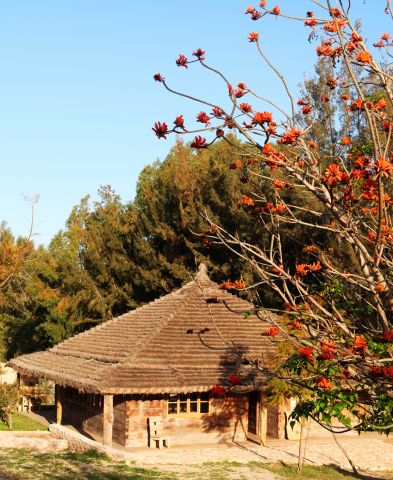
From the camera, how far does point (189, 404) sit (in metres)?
20.5

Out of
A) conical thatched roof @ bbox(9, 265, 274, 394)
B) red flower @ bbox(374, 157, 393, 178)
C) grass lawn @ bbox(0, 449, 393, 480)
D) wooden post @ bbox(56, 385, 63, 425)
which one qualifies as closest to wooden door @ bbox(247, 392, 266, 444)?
conical thatched roof @ bbox(9, 265, 274, 394)

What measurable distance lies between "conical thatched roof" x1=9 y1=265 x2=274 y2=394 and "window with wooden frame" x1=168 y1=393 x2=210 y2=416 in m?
1.00

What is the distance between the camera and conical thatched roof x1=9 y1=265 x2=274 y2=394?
62.9 feet

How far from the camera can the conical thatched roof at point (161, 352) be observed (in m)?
19.2

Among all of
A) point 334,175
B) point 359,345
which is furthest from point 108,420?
point 334,175

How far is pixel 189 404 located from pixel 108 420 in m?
3.05

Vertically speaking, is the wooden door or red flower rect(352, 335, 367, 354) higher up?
red flower rect(352, 335, 367, 354)

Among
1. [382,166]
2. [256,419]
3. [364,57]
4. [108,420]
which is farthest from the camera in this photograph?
[256,419]

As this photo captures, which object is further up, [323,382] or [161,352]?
[323,382]

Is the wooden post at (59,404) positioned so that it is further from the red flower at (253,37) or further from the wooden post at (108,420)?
the red flower at (253,37)

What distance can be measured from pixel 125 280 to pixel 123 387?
19.4 meters

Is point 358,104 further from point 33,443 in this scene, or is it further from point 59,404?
point 59,404

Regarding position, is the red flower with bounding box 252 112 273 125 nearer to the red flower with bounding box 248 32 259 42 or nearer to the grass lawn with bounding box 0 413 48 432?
the red flower with bounding box 248 32 259 42

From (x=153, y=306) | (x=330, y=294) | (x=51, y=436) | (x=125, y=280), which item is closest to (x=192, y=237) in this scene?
(x=125, y=280)
